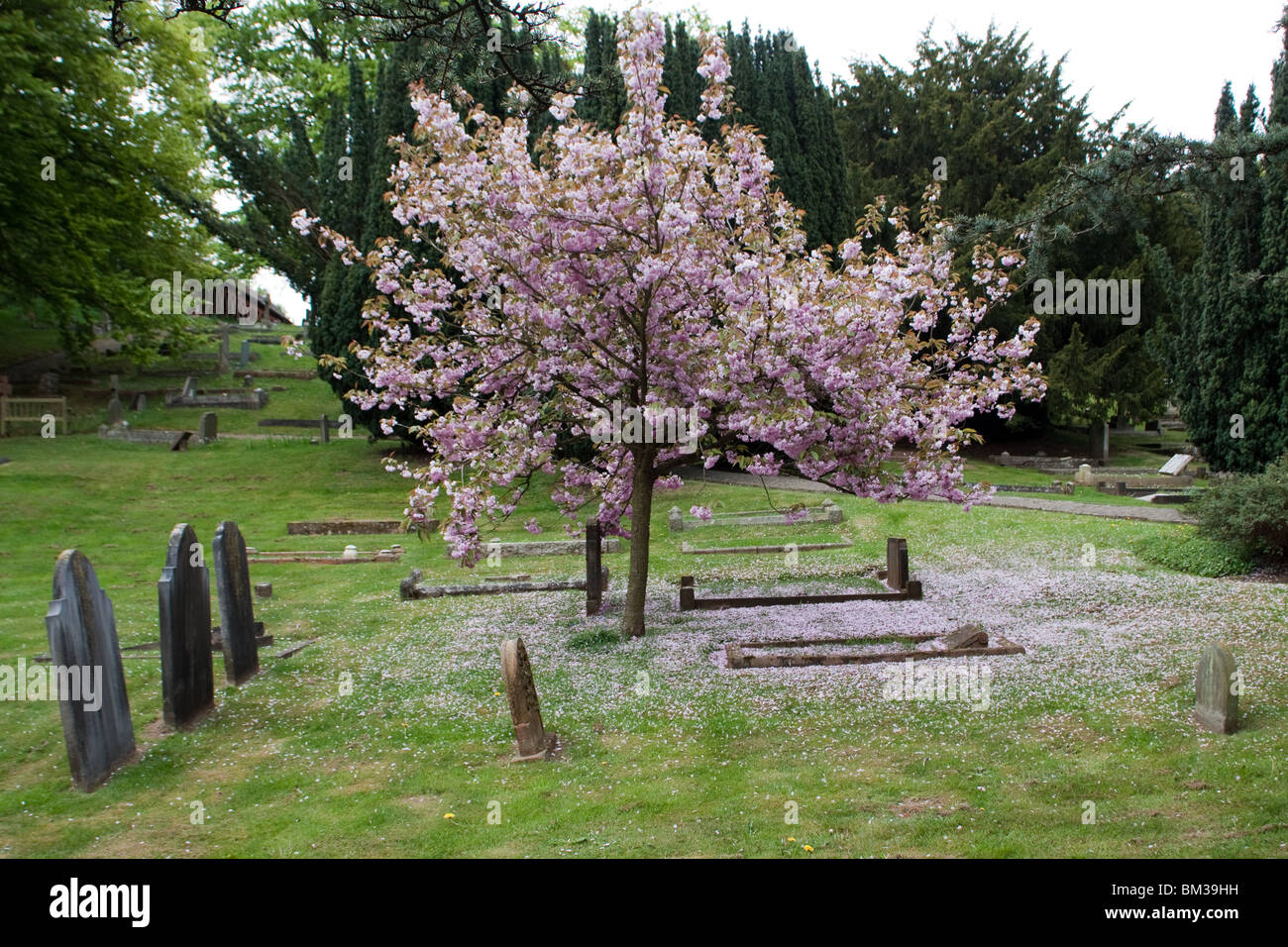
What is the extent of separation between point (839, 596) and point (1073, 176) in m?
6.60

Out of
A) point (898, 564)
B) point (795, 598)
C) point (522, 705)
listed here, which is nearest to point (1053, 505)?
point (898, 564)

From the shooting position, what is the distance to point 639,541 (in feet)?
40.7

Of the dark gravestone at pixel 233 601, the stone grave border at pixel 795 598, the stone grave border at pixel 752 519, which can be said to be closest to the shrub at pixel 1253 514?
the stone grave border at pixel 795 598

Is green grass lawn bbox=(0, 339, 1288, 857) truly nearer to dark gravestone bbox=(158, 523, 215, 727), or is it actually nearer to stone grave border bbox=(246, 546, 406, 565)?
dark gravestone bbox=(158, 523, 215, 727)

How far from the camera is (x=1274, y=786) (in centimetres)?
670

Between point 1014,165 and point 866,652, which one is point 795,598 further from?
point 1014,165

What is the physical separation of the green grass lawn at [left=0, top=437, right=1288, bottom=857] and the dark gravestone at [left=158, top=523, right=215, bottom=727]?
338 millimetres

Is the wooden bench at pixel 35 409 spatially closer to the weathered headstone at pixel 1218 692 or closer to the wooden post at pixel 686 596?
the wooden post at pixel 686 596

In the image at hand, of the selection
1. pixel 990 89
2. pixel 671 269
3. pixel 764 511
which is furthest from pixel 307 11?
pixel 671 269

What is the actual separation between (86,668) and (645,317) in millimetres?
6469

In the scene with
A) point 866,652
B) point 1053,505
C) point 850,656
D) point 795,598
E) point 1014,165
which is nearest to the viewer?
point 850,656

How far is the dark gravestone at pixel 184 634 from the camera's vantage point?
8875 mm

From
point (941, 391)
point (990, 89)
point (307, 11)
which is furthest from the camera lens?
point (307, 11)
